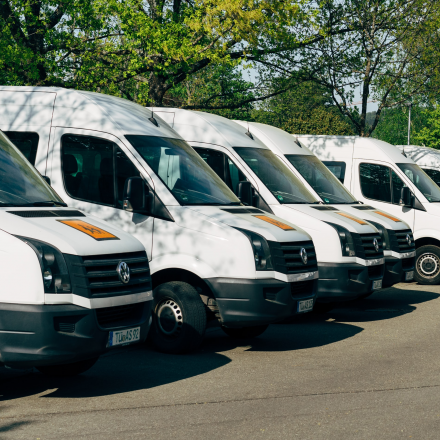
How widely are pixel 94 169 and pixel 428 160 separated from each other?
34.5 ft

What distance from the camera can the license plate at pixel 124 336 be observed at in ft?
20.0

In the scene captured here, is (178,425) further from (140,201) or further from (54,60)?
(54,60)

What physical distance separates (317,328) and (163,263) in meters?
3.03

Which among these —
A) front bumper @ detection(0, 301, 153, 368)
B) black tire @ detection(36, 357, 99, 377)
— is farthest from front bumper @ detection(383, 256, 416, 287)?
front bumper @ detection(0, 301, 153, 368)

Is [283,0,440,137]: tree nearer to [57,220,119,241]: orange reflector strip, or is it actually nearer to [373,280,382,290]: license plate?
[373,280,382,290]: license plate

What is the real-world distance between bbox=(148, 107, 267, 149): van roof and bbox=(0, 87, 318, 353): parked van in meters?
1.33

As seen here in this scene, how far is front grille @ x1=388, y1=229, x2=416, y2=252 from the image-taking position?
482 inches

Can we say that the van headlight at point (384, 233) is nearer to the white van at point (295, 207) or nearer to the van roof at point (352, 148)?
the white van at point (295, 207)

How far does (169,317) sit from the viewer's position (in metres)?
8.31

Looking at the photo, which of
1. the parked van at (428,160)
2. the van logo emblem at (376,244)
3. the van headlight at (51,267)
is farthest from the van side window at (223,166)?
the parked van at (428,160)

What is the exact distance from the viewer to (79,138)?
884cm

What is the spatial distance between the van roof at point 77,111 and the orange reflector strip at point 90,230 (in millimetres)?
2529

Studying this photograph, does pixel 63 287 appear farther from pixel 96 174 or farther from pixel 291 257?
pixel 291 257

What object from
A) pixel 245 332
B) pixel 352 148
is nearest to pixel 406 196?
pixel 352 148
